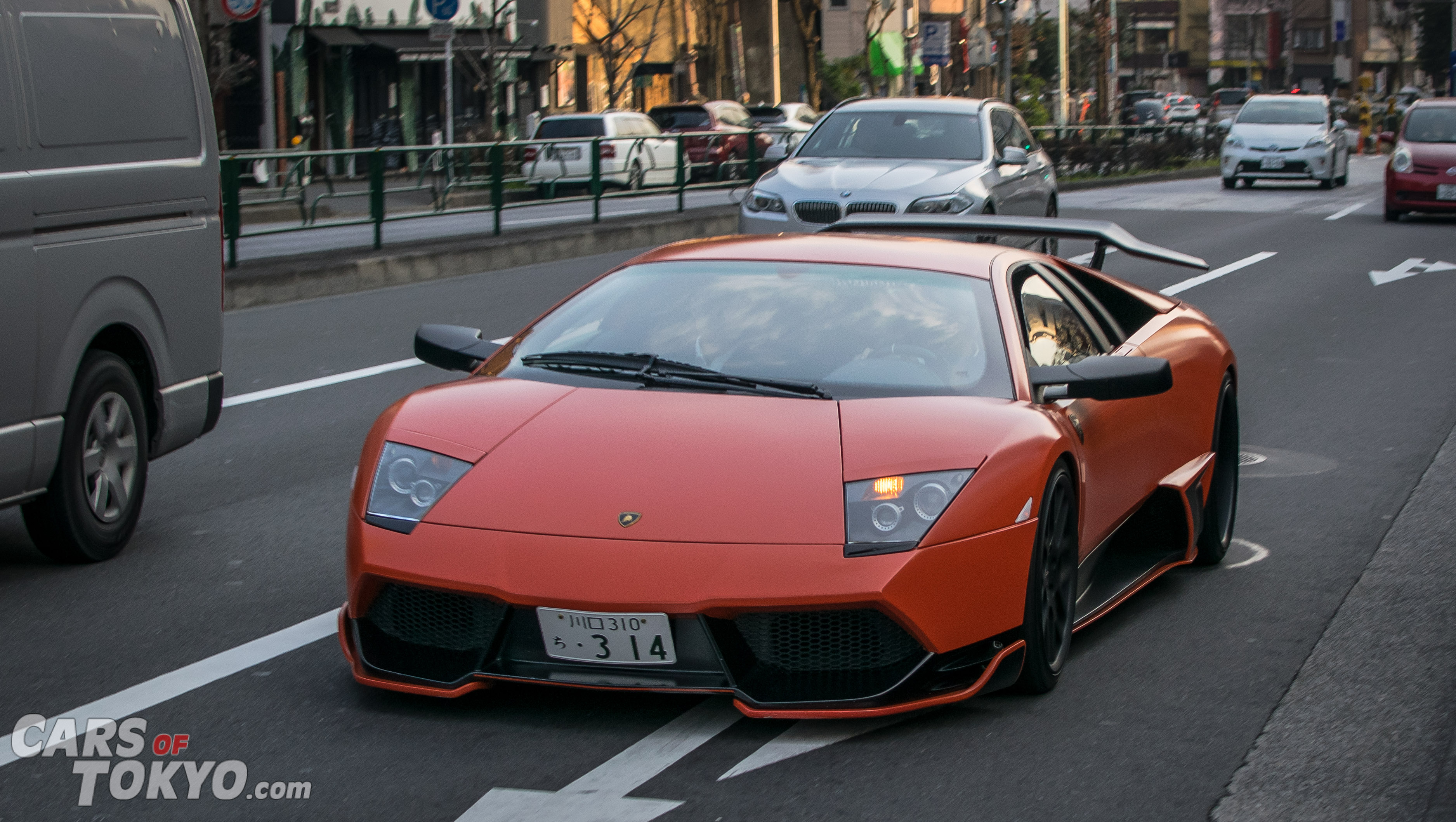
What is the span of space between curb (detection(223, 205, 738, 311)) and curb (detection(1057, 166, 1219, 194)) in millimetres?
12209

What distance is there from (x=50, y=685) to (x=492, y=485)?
1.34 meters

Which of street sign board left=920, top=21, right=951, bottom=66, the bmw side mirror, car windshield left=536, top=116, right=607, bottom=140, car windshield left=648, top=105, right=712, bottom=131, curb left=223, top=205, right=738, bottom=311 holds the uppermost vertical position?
street sign board left=920, top=21, right=951, bottom=66

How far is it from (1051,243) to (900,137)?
2.23m

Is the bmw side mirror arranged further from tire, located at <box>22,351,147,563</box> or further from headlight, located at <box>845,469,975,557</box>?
headlight, located at <box>845,469,975,557</box>

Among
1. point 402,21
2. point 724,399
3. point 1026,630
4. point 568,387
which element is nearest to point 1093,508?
point 1026,630

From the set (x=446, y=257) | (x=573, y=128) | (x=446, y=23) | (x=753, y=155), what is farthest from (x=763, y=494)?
(x=446, y=23)

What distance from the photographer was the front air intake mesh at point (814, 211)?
1541 cm

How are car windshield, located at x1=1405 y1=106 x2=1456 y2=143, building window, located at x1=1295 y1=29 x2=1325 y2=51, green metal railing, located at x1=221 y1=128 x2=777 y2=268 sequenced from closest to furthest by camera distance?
green metal railing, located at x1=221 y1=128 x2=777 y2=268
car windshield, located at x1=1405 y1=106 x2=1456 y2=143
building window, located at x1=1295 y1=29 x2=1325 y2=51

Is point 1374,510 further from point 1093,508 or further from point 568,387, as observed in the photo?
point 568,387

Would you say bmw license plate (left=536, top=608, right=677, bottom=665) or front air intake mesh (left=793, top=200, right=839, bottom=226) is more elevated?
front air intake mesh (left=793, top=200, right=839, bottom=226)

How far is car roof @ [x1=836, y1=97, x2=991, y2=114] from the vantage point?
1673 centimetres

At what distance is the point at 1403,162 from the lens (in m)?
25.0

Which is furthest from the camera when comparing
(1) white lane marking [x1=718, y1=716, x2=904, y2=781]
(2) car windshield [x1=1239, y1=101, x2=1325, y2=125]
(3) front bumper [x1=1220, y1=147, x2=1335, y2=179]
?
(2) car windshield [x1=1239, y1=101, x2=1325, y2=125]

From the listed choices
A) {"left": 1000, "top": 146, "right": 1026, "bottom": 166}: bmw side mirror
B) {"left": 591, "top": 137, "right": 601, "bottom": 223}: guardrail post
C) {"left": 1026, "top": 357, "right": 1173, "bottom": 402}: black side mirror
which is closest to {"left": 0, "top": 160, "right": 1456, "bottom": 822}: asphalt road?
{"left": 1026, "top": 357, "right": 1173, "bottom": 402}: black side mirror
